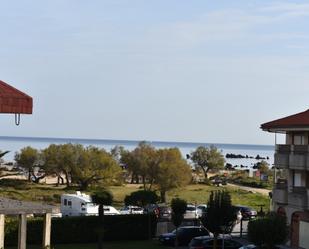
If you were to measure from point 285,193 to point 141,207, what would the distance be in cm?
1420

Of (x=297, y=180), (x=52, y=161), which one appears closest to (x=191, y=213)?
(x=297, y=180)

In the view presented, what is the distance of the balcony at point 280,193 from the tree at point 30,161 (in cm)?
4323

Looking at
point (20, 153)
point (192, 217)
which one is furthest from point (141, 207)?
point (20, 153)

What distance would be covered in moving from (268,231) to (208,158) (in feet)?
240

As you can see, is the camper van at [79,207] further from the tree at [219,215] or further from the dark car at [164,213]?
the tree at [219,215]

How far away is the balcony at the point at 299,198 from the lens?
43938 mm

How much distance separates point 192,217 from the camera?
55.3 metres

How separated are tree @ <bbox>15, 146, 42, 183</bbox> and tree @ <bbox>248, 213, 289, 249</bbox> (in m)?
55.0

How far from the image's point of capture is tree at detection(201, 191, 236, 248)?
3566cm

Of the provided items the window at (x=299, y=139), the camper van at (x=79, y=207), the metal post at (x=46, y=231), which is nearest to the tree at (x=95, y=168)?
the camper van at (x=79, y=207)

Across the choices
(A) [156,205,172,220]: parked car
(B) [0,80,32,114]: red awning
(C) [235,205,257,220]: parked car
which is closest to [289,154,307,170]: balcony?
(C) [235,205,257,220]: parked car

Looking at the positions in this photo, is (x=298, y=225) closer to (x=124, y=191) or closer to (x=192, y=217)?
(x=192, y=217)

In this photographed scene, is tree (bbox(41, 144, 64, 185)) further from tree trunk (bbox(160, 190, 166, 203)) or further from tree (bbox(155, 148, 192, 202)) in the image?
tree trunk (bbox(160, 190, 166, 203))

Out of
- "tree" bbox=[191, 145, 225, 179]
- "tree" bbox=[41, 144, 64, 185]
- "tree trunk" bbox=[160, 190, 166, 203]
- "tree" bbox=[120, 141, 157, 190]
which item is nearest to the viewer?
"tree trunk" bbox=[160, 190, 166, 203]
